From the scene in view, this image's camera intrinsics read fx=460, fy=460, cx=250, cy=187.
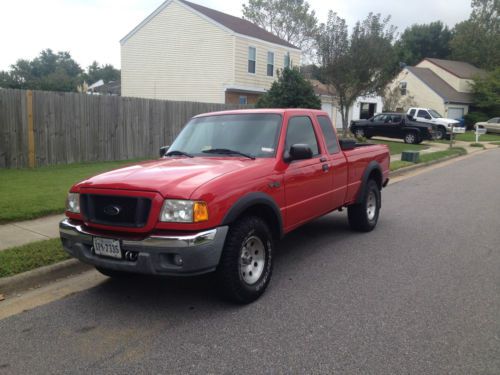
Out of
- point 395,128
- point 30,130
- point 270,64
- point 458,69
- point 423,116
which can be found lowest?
point 30,130

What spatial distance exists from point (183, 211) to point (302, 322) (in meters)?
1.39

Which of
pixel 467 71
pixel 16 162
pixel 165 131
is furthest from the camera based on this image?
pixel 467 71

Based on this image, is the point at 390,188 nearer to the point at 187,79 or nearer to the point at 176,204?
the point at 176,204

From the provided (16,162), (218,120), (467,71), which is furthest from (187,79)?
(467,71)

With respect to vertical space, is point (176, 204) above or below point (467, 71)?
below

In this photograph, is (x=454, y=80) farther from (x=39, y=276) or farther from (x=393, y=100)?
(x=39, y=276)

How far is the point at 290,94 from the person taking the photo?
16797 millimetres

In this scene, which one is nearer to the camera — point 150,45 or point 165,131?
point 165,131

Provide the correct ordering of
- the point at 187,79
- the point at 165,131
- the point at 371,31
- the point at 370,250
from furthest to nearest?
the point at 187,79 < the point at 371,31 < the point at 165,131 < the point at 370,250

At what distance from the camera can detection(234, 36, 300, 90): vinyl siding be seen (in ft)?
82.2

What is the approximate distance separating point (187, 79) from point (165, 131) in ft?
38.6

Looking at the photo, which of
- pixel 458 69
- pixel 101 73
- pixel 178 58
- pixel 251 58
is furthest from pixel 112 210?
pixel 101 73

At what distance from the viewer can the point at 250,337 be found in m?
3.69

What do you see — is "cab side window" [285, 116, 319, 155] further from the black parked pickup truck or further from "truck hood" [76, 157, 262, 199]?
the black parked pickup truck
